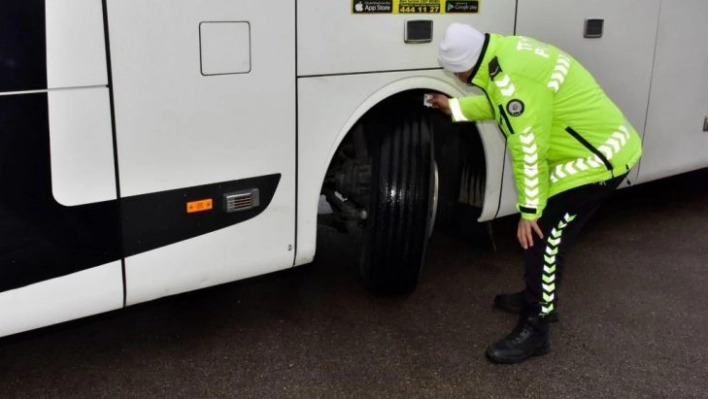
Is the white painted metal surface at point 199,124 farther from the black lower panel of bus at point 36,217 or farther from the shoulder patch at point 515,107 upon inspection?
the shoulder patch at point 515,107

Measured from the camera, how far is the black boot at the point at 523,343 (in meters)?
3.53

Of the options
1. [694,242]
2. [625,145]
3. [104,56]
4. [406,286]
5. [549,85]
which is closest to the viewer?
[104,56]

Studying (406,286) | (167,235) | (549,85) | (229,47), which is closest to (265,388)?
(167,235)

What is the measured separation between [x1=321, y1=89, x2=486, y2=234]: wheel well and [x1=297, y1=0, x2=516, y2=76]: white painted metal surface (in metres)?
0.28

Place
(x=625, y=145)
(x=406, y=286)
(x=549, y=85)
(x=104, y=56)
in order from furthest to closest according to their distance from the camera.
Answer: (x=406, y=286) → (x=625, y=145) → (x=549, y=85) → (x=104, y=56)

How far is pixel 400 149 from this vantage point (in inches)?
148

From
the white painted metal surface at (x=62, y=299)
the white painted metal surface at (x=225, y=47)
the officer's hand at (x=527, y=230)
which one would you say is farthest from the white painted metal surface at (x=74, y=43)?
the officer's hand at (x=527, y=230)

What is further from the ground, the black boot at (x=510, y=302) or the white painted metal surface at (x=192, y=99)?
the white painted metal surface at (x=192, y=99)

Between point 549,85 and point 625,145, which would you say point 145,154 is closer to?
point 549,85

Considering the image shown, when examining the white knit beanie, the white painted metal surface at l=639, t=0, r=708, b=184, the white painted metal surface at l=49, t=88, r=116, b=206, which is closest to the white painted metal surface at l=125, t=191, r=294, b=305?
the white painted metal surface at l=49, t=88, r=116, b=206

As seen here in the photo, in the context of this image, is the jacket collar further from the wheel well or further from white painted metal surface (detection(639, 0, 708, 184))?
white painted metal surface (detection(639, 0, 708, 184))

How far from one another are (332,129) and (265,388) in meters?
1.12

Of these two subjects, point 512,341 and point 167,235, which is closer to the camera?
point 167,235

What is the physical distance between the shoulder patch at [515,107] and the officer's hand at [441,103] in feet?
1.98
